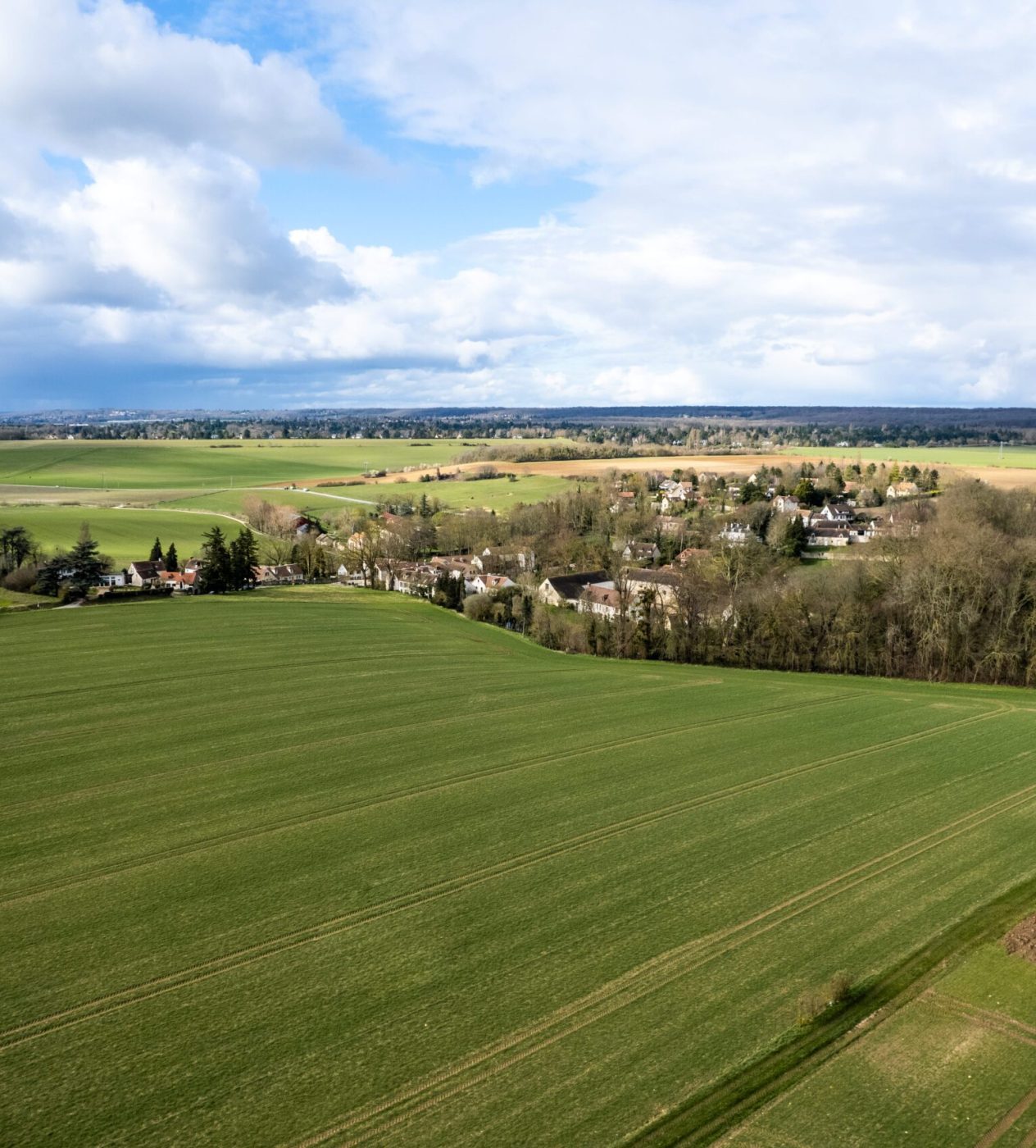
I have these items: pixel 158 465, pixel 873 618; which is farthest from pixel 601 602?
pixel 158 465

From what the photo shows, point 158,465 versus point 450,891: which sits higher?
point 158,465

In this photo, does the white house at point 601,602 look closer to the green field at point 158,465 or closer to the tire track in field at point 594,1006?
the tire track in field at point 594,1006

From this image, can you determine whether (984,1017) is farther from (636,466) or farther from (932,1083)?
(636,466)

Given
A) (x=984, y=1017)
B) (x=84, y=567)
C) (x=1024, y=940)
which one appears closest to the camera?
(x=984, y=1017)

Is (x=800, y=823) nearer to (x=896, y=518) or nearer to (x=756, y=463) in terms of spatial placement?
(x=896, y=518)

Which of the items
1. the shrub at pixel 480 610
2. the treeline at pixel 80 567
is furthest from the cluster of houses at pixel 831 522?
the treeline at pixel 80 567

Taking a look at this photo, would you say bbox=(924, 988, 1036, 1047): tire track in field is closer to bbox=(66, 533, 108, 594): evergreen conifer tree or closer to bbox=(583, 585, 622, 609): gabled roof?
bbox=(583, 585, 622, 609): gabled roof
